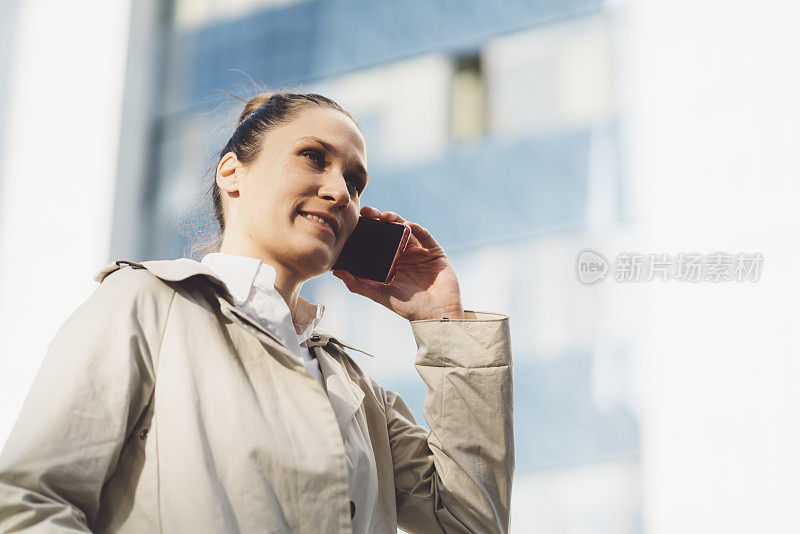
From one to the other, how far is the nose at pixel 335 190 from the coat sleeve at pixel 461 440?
17 centimetres

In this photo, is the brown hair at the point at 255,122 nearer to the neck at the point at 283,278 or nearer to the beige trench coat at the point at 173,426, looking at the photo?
the neck at the point at 283,278

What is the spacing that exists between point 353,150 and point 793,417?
1.75 meters

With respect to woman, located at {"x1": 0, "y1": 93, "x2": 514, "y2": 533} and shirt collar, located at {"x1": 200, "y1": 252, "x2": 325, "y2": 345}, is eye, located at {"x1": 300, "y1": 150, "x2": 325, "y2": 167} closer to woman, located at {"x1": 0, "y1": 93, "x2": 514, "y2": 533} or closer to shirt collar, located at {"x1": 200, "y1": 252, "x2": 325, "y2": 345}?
woman, located at {"x1": 0, "y1": 93, "x2": 514, "y2": 533}

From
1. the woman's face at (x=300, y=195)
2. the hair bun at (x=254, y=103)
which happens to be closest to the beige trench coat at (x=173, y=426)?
the woman's face at (x=300, y=195)

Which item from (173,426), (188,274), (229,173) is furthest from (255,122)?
(173,426)

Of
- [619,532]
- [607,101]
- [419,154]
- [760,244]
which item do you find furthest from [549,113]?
[619,532]

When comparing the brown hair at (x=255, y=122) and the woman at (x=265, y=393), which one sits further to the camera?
the brown hair at (x=255, y=122)

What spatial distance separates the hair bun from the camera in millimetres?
1003

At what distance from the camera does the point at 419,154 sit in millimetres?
2902

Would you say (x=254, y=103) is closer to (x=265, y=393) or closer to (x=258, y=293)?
(x=258, y=293)

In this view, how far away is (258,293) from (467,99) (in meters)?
2.26

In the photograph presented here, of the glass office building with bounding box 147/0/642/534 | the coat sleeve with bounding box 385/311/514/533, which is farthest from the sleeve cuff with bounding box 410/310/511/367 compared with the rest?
the glass office building with bounding box 147/0/642/534

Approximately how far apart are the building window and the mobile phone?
6.49 feet

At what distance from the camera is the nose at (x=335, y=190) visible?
2.77 feet
